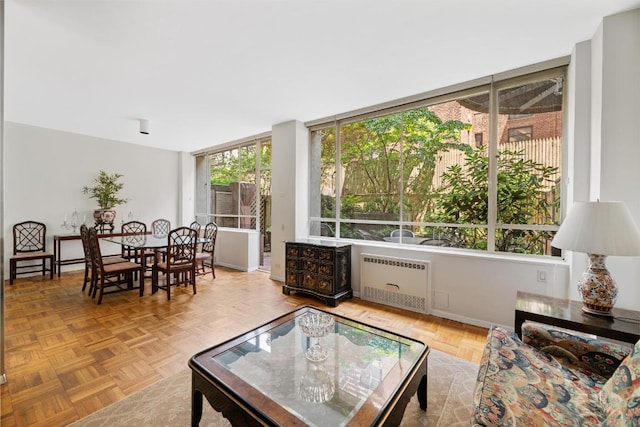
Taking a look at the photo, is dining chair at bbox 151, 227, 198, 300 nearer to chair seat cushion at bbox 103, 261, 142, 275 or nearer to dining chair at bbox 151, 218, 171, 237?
chair seat cushion at bbox 103, 261, 142, 275

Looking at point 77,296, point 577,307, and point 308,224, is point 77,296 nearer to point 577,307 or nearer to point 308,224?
point 308,224

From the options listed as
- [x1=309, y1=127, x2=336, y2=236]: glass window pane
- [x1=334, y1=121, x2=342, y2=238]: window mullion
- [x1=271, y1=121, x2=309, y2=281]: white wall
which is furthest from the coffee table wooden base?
[x1=309, y1=127, x2=336, y2=236]: glass window pane

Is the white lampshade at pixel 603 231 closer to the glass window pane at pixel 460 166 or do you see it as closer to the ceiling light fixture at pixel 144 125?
the glass window pane at pixel 460 166

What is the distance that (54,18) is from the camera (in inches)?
77.7

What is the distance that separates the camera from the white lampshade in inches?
60.6

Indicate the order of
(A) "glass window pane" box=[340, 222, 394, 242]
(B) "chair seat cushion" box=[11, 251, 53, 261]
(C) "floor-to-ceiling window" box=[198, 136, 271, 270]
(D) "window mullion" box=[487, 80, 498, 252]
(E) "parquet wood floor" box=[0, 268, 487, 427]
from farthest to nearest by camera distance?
(C) "floor-to-ceiling window" box=[198, 136, 271, 270], (B) "chair seat cushion" box=[11, 251, 53, 261], (A) "glass window pane" box=[340, 222, 394, 242], (D) "window mullion" box=[487, 80, 498, 252], (E) "parquet wood floor" box=[0, 268, 487, 427]

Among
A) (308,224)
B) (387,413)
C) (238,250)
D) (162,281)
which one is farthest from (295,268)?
(387,413)

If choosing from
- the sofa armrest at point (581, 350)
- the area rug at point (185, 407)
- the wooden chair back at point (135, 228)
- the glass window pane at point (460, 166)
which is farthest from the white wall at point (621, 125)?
the wooden chair back at point (135, 228)

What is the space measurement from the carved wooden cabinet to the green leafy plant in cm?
383

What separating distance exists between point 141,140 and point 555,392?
6714 mm

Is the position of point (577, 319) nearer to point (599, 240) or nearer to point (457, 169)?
point (599, 240)

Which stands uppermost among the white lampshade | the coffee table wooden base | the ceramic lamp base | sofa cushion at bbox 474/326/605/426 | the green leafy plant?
the green leafy plant

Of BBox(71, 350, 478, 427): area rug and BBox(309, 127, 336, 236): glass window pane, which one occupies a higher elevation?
BBox(309, 127, 336, 236): glass window pane

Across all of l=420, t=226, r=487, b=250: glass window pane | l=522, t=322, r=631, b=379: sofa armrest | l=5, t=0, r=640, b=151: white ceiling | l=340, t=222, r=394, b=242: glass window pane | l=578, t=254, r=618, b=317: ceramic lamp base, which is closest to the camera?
l=522, t=322, r=631, b=379: sofa armrest
